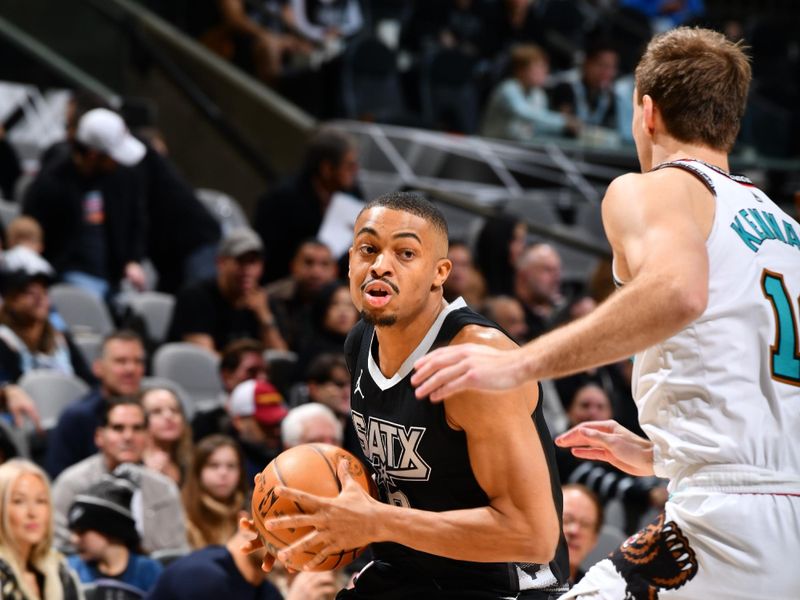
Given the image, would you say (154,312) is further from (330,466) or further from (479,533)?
(479,533)

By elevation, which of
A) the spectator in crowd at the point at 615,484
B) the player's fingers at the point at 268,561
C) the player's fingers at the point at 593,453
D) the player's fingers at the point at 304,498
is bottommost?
the spectator in crowd at the point at 615,484

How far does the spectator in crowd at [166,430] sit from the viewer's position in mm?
6977

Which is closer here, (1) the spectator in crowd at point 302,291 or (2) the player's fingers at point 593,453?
(2) the player's fingers at point 593,453

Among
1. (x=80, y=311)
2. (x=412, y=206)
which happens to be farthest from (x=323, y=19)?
(x=412, y=206)

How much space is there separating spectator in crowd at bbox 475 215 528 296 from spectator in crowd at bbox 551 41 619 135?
260 centimetres

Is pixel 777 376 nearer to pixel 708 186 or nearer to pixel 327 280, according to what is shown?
pixel 708 186

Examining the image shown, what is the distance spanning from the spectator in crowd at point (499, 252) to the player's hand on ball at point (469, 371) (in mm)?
7207

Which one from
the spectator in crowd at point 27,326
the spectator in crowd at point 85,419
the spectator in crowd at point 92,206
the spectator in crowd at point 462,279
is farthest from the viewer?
the spectator in crowd at point 462,279

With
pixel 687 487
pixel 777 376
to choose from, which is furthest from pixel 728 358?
pixel 687 487

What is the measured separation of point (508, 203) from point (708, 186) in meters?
8.57

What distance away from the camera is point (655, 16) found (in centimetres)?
1482

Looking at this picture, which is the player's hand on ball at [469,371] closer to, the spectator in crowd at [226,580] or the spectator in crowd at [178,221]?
the spectator in crowd at [226,580]

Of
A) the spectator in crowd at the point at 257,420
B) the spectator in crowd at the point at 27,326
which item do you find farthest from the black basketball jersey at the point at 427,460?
the spectator in crowd at the point at 27,326

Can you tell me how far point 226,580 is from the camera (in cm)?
544
